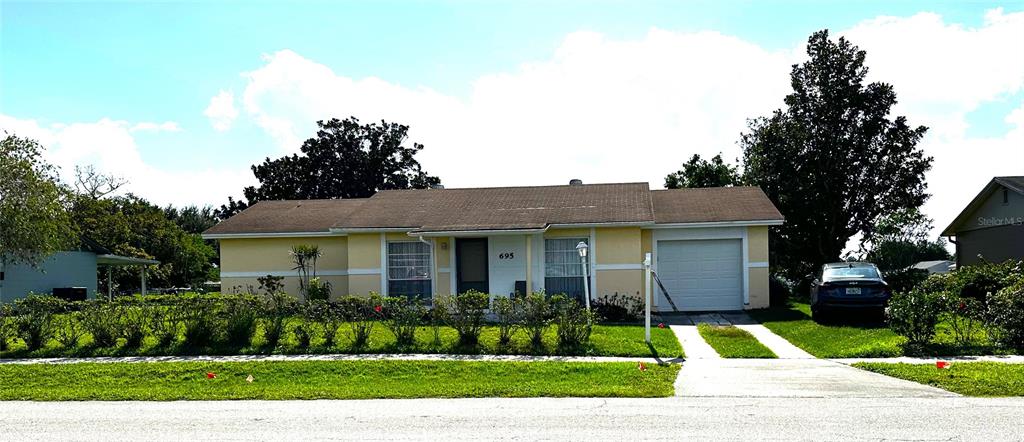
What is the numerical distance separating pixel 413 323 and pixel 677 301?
9.58 metres

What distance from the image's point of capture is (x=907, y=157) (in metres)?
31.4

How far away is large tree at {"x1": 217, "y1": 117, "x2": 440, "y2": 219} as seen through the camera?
51562 millimetres

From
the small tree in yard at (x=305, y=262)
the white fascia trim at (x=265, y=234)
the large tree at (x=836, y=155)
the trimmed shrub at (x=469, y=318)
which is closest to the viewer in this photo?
the trimmed shrub at (x=469, y=318)

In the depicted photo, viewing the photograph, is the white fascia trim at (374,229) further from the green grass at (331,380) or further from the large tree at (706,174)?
the large tree at (706,174)

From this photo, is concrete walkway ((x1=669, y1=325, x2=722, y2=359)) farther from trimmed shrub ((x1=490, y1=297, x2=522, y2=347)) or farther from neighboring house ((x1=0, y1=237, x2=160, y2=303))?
neighboring house ((x1=0, y1=237, x2=160, y2=303))

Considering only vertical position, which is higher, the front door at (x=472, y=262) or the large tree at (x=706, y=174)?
the large tree at (x=706, y=174)

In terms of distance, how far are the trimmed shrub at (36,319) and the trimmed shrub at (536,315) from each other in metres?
8.74

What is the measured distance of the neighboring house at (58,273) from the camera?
1048 inches

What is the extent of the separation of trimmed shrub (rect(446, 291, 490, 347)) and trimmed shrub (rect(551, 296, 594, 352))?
4.42 feet

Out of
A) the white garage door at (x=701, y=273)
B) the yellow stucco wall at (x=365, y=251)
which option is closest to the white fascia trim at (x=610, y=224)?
the white garage door at (x=701, y=273)

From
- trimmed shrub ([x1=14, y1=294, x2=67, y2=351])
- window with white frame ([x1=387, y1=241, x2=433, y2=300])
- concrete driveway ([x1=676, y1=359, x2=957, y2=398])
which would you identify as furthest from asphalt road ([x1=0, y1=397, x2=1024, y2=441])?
window with white frame ([x1=387, y1=241, x2=433, y2=300])

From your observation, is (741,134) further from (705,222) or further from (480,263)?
(480,263)

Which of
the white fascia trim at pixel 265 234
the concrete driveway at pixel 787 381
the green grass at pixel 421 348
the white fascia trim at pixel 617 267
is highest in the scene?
the white fascia trim at pixel 265 234

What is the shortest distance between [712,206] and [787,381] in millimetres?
12442
